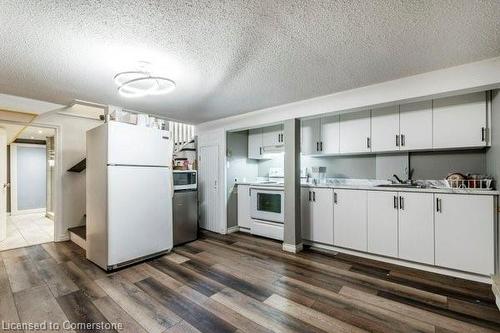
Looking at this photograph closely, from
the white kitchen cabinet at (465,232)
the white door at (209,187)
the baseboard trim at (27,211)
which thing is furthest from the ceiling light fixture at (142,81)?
the baseboard trim at (27,211)

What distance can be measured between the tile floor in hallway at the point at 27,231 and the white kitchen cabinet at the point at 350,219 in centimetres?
469

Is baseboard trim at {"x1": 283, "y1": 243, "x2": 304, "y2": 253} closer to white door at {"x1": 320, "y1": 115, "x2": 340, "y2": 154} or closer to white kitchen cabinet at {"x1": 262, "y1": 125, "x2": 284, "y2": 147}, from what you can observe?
white door at {"x1": 320, "y1": 115, "x2": 340, "y2": 154}

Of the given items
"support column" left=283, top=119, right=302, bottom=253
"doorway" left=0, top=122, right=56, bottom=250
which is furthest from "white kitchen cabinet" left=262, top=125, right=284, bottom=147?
"doorway" left=0, top=122, right=56, bottom=250

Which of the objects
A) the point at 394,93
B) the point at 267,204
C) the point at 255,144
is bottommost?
the point at 267,204

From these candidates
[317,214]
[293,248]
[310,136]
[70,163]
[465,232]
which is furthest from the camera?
[70,163]

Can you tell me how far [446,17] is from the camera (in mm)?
1574

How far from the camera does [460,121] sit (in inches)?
108

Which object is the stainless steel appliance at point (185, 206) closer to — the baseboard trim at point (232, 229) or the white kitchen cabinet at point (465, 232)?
the baseboard trim at point (232, 229)

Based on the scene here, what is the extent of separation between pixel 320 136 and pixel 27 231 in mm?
5828

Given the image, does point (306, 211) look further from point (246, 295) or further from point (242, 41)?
point (242, 41)

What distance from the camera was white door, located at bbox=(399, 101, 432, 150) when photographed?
2930mm

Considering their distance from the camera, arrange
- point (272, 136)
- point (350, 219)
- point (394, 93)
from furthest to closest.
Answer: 1. point (272, 136)
2. point (350, 219)
3. point (394, 93)

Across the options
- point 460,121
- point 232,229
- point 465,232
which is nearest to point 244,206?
point 232,229

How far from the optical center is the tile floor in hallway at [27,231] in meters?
3.83
